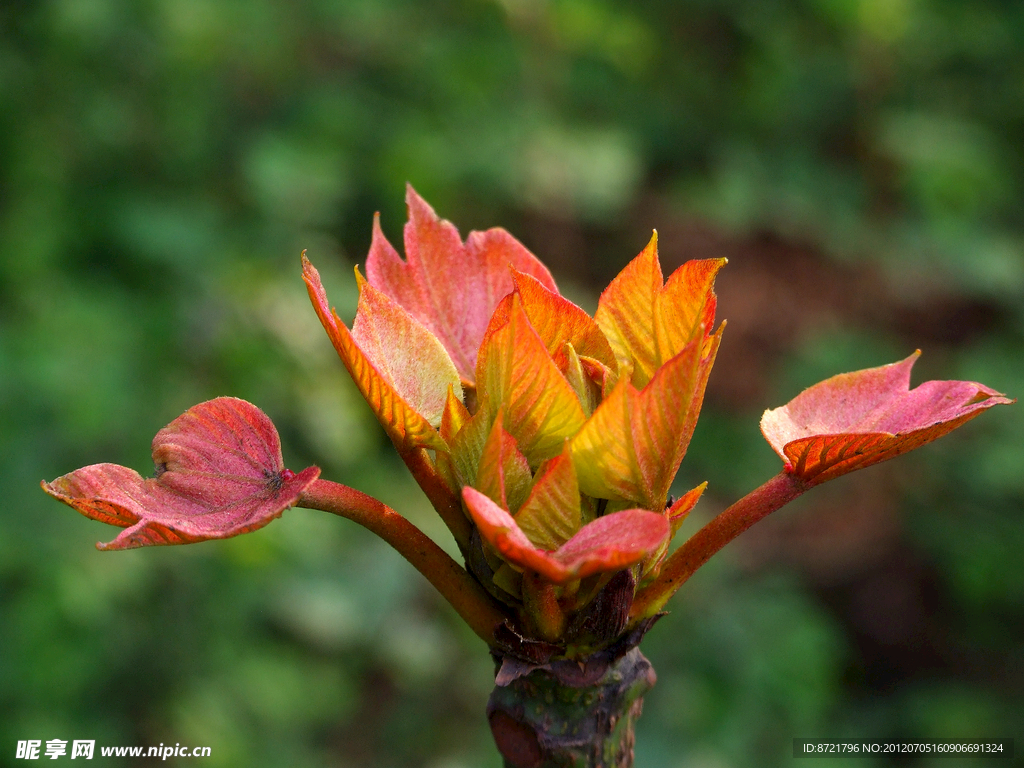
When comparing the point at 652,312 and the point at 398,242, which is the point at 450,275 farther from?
the point at 398,242

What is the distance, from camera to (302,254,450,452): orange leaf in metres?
0.46

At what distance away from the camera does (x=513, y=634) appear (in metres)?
0.49

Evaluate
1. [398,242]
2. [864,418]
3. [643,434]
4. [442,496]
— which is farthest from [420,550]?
[398,242]

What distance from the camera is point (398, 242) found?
2475 mm

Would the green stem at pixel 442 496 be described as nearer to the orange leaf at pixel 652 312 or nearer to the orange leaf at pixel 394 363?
the orange leaf at pixel 394 363

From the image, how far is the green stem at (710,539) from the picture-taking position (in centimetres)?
49

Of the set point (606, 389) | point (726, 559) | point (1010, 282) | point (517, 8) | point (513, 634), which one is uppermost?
point (517, 8)

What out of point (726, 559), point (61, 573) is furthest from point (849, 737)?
point (61, 573)

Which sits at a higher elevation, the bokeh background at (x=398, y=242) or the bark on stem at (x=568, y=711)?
the bokeh background at (x=398, y=242)

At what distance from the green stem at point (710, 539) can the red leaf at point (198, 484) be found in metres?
0.19

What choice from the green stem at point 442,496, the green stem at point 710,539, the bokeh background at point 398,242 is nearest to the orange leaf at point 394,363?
the green stem at point 442,496

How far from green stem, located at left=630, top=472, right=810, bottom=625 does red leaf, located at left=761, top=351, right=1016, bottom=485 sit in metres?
0.01

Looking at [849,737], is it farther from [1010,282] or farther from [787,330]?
[787,330]

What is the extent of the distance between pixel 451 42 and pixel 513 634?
230 centimetres
